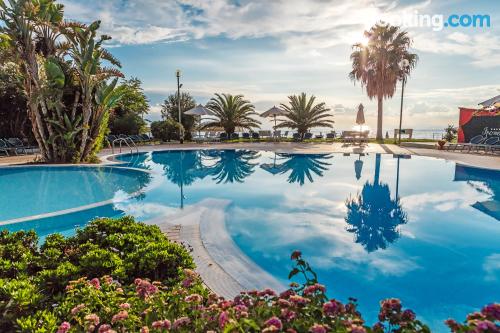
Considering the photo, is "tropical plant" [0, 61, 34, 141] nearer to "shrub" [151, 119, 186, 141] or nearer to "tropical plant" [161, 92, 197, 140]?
"shrub" [151, 119, 186, 141]

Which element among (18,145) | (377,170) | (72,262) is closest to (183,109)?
(18,145)

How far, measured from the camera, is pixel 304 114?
88.1ft

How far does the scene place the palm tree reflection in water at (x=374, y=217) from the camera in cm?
645

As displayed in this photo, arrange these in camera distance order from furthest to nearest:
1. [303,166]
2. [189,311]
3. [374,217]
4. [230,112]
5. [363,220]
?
[230,112], [303,166], [374,217], [363,220], [189,311]

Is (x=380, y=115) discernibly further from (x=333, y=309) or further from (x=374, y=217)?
(x=333, y=309)

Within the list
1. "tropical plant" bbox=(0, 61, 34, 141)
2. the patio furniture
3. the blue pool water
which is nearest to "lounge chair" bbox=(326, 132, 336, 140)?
the blue pool water

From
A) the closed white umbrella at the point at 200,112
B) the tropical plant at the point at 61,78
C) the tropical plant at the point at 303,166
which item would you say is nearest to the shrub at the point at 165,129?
the closed white umbrella at the point at 200,112

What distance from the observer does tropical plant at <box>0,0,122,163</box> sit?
41.8ft

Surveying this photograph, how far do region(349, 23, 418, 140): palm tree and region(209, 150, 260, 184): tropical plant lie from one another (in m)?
11.8

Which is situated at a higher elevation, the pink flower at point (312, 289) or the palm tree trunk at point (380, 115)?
the palm tree trunk at point (380, 115)

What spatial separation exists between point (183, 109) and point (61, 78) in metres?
13.8

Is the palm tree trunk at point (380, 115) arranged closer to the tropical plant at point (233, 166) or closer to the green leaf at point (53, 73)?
the tropical plant at point (233, 166)

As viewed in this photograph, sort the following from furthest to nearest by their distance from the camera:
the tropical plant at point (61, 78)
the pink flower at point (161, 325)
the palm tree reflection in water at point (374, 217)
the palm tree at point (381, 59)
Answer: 1. the palm tree at point (381, 59)
2. the tropical plant at point (61, 78)
3. the palm tree reflection in water at point (374, 217)
4. the pink flower at point (161, 325)

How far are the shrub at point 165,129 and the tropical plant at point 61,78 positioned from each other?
9.10m
